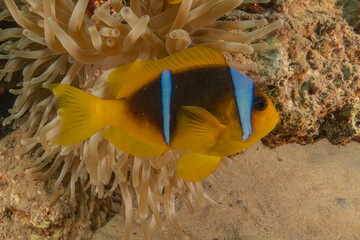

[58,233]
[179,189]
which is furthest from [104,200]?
[179,189]

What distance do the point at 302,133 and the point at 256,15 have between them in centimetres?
83

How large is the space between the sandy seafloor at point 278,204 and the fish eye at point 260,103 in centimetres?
121

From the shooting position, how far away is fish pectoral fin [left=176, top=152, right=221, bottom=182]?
3.56ft

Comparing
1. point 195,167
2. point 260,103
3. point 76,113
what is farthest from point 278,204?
point 76,113

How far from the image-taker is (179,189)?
1908mm

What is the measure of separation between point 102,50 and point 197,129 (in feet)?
2.39

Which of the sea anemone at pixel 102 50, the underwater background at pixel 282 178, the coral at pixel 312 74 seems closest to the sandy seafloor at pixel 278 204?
the underwater background at pixel 282 178

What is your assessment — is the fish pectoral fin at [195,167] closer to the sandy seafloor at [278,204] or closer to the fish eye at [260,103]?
the fish eye at [260,103]

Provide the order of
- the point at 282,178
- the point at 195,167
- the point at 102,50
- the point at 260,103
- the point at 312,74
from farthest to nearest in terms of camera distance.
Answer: the point at 282,178 < the point at 312,74 < the point at 102,50 < the point at 195,167 < the point at 260,103

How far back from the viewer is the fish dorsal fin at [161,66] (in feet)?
3.45

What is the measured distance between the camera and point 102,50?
1.46 metres

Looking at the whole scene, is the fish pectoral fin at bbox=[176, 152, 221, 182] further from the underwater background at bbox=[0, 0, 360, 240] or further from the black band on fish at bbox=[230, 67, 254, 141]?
the underwater background at bbox=[0, 0, 360, 240]

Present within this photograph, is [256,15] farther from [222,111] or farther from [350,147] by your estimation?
[350,147]

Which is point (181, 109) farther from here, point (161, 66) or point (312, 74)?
point (312, 74)
